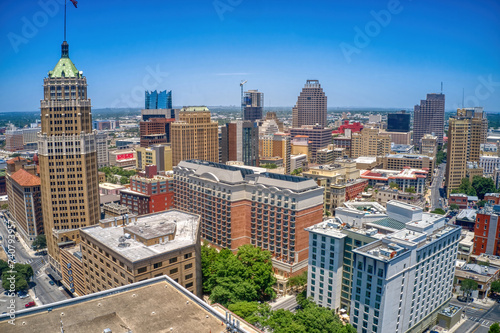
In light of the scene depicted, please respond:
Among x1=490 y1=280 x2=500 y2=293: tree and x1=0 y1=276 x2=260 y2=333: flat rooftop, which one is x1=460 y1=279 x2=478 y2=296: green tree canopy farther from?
x1=0 y1=276 x2=260 y2=333: flat rooftop

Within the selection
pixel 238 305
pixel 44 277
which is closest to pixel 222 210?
pixel 238 305

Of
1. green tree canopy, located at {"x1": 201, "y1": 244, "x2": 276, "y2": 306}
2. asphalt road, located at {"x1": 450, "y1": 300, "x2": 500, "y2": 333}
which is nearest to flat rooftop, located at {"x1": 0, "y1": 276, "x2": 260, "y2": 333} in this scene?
green tree canopy, located at {"x1": 201, "y1": 244, "x2": 276, "y2": 306}

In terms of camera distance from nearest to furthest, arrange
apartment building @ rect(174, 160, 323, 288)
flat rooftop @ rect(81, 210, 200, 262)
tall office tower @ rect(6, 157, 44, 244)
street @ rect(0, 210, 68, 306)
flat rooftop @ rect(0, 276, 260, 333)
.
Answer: flat rooftop @ rect(0, 276, 260, 333), flat rooftop @ rect(81, 210, 200, 262), street @ rect(0, 210, 68, 306), apartment building @ rect(174, 160, 323, 288), tall office tower @ rect(6, 157, 44, 244)

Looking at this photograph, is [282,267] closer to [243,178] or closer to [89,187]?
[243,178]

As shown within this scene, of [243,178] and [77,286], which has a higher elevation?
[243,178]

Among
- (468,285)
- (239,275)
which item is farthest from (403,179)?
(239,275)

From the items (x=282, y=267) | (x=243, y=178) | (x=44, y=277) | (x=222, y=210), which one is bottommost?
(x=44, y=277)

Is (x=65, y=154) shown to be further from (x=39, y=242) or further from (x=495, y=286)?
(x=495, y=286)
